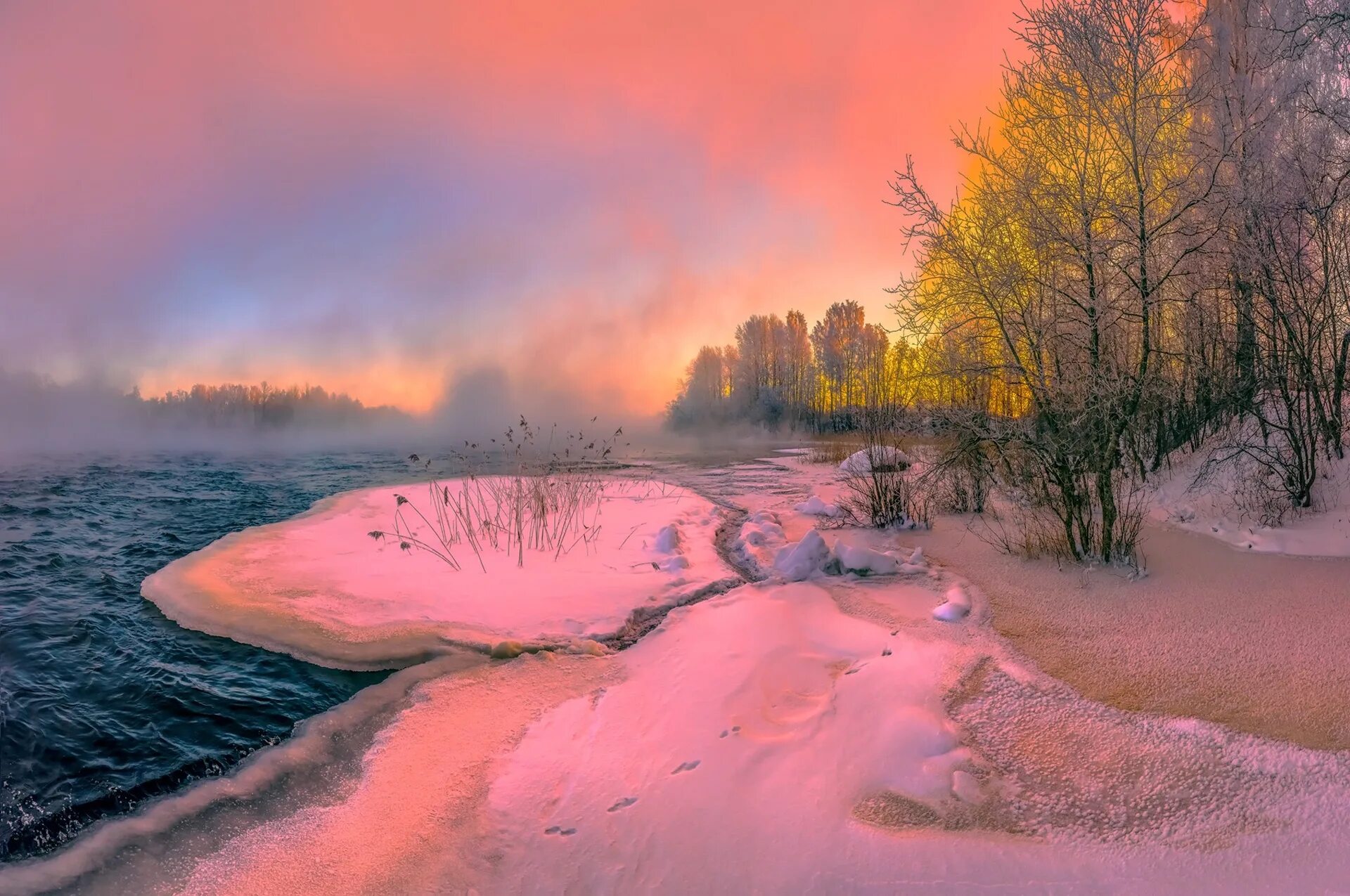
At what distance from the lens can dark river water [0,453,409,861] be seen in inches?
117

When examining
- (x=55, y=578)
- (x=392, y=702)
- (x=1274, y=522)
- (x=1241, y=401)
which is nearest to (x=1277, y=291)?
(x=1241, y=401)

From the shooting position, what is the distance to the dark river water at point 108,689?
2979 millimetres

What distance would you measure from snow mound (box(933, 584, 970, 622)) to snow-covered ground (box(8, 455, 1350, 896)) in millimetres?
39

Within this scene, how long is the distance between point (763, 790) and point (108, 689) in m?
4.49

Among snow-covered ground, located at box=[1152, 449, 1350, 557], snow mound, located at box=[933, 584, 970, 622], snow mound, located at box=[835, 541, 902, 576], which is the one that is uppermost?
snow-covered ground, located at box=[1152, 449, 1350, 557]

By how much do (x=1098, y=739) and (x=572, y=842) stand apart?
2.44 metres

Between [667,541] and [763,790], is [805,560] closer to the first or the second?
[667,541]

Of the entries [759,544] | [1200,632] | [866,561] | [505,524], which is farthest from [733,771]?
[505,524]

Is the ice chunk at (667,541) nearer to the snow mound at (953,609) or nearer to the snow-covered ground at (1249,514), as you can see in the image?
the snow mound at (953,609)

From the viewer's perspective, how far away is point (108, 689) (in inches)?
161

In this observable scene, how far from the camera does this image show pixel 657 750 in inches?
118

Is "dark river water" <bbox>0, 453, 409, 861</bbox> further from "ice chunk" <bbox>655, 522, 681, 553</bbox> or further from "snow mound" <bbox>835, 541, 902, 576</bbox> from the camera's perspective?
"snow mound" <bbox>835, 541, 902, 576</bbox>

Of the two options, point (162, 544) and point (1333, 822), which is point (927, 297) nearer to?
point (1333, 822)

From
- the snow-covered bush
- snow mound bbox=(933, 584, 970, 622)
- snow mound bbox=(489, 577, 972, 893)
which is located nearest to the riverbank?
snow mound bbox=(933, 584, 970, 622)
